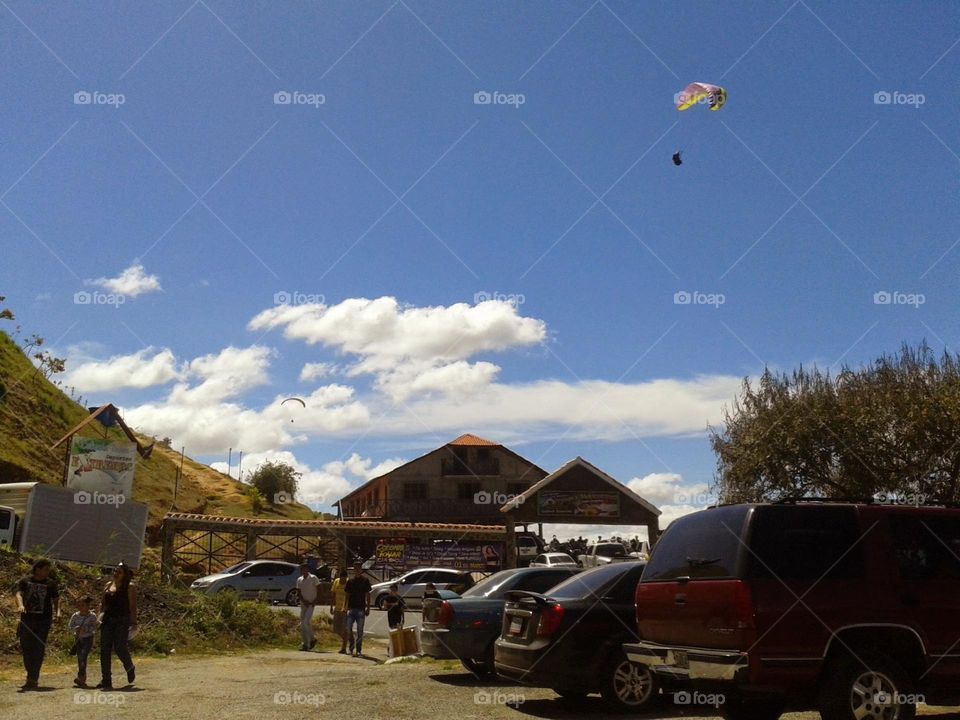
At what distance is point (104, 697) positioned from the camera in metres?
10.6

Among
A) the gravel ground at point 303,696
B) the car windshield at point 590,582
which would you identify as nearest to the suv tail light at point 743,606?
the gravel ground at point 303,696

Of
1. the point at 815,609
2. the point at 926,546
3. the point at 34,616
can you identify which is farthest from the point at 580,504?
the point at 815,609

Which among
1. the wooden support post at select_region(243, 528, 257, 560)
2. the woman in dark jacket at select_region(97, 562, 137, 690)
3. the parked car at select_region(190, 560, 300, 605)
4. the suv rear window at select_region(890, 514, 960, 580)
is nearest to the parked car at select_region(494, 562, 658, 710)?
the suv rear window at select_region(890, 514, 960, 580)

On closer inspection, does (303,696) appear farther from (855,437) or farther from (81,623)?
(855,437)

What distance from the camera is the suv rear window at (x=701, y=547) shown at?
7109 mm

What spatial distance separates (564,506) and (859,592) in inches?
1107

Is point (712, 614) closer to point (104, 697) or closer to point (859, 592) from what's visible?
point (859, 592)

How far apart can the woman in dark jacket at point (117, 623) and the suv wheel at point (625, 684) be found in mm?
6608

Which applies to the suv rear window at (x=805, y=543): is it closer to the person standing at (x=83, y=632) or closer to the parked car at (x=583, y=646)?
the parked car at (x=583, y=646)

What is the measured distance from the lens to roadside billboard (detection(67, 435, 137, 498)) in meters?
33.4

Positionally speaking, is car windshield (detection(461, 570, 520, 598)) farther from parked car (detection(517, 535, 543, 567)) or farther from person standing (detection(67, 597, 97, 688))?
parked car (detection(517, 535, 543, 567))

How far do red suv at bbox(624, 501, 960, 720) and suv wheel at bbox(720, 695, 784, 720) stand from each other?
0.07ft

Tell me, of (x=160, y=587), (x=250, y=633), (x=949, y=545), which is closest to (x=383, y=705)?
(x=949, y=545)

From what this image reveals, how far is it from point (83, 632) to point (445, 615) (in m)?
5.09
